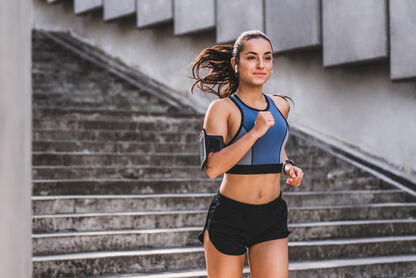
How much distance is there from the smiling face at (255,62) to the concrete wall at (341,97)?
4.87 meters

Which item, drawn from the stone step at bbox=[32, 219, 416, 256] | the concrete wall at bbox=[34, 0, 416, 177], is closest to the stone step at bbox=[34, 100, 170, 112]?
the concrete wall at bbox=[34, 0, 416, 177]

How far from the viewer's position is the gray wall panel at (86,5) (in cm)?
1287

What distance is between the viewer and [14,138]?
133 centimetres

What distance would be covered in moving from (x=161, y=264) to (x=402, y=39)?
3.94 metres

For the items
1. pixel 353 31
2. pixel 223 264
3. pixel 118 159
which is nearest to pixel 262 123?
pixel 223 264

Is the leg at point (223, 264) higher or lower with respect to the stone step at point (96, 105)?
lower

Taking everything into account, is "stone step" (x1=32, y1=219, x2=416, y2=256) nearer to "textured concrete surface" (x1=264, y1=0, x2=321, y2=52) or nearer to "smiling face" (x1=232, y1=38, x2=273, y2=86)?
"smiling face" (x1=232, y1=38, x2=273, y2=86)

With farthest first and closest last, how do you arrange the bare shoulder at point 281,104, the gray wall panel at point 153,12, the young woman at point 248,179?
1. the gray wall panel at point 153,12
2. the bare shoulder at point 281,104
3. the young woman at point 248,179

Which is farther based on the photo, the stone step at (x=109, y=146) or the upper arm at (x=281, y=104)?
the stone step at (x=109, y=146)

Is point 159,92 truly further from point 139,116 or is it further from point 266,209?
point 266,209

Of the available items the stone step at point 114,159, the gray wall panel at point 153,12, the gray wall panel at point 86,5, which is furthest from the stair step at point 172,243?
the gray wall panel at point 86,5

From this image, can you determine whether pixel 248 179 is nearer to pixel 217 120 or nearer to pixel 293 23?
pixel 217 120

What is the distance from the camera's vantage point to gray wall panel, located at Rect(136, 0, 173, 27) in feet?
35.0

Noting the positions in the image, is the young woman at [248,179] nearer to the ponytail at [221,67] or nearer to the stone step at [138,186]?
the ponytail at [221,67]
